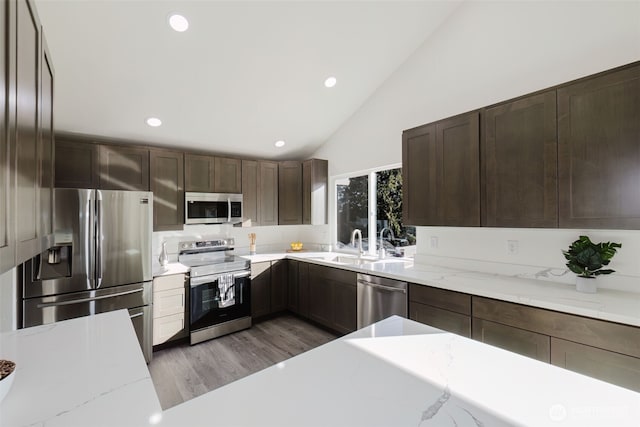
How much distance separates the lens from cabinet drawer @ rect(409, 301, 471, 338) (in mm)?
2076

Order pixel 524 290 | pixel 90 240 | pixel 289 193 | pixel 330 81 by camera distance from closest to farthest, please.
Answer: pixel 524 290, pixel 90 240, pixel 330 81, pixel 289 193

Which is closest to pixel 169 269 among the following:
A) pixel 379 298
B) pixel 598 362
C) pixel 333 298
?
pixel 333 298

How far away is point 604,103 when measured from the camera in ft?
5.51

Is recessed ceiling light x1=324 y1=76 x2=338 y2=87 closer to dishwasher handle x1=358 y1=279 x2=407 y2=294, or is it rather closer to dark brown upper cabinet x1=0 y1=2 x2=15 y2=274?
dishwasher handle x1=358 y1=279 x2=407 y2=294

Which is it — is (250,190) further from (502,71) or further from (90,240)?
(502,71)

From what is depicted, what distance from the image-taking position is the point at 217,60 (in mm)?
2600

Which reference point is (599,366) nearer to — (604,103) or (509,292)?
(509,292)

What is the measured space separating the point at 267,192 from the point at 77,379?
3.36 m

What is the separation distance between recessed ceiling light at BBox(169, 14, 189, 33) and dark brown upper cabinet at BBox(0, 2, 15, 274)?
1571 mm

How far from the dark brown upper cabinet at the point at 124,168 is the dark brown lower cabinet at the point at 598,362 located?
391 cm

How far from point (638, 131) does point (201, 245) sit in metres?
4.17

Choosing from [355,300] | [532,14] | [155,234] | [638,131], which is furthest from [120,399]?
[532,14]

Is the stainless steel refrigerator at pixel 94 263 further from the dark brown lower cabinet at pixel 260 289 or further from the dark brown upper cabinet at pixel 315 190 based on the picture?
the dark brown upper cabinet at pixel 315 190

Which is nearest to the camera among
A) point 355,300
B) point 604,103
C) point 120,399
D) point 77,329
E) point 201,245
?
point 120,399
